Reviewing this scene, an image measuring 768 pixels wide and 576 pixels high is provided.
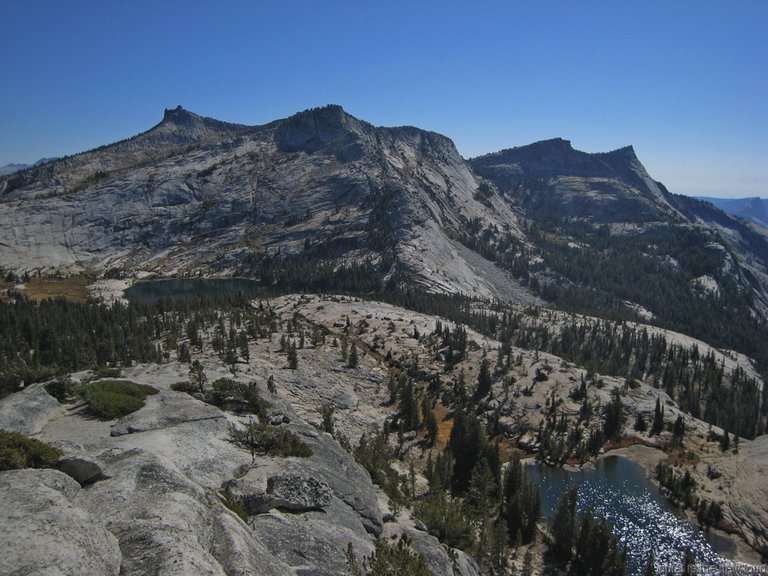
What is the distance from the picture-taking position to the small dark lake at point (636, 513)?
73500 mm

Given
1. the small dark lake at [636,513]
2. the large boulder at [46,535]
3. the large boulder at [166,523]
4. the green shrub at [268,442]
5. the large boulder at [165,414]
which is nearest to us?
the large boulder at [46,535]

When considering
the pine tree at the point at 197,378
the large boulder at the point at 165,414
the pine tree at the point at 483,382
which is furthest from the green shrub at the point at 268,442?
the pine tree at the point at 483,382

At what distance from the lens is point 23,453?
83.8 ft

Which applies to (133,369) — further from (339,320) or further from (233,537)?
(339,320)

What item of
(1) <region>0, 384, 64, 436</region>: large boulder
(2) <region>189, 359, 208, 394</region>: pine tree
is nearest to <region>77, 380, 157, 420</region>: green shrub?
(1) <region>0, 384, 64, 436</region>: large boulder

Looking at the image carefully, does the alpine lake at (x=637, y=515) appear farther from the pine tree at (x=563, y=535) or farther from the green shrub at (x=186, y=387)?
the green shrub at (x=186, y=387)

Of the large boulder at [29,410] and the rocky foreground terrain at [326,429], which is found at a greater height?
the large boulder at [29,410]

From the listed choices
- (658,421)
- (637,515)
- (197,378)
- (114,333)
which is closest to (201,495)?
(197,378)

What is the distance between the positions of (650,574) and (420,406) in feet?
171

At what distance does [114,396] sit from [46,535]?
31909mm

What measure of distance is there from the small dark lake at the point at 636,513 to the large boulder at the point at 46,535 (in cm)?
7318

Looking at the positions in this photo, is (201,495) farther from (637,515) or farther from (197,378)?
(637,515)

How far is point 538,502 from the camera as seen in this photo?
71875mm

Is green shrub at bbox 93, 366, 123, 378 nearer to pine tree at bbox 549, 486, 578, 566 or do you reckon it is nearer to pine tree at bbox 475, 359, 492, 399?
pine tree at bbox 549, 486, 578, 566
